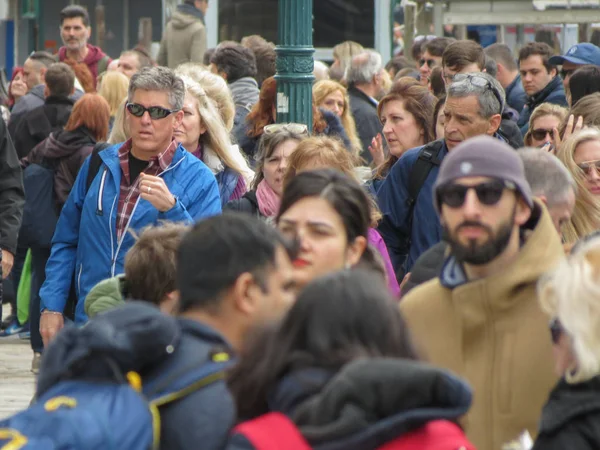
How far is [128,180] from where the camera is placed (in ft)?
22.3

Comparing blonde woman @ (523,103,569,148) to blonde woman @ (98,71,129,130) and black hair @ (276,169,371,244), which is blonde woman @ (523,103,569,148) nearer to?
blonde woman @ (98,71,129,130)

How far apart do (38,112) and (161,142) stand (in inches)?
213

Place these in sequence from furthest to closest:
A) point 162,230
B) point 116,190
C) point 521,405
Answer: point 116,190 < point 162,230 < point 521,405

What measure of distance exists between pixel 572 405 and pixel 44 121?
29.4 ft

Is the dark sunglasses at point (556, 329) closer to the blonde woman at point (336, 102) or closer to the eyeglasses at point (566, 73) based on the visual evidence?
the blonde woman at point (336, 102)

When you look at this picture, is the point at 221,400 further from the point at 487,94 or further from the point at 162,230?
the point at 487,94

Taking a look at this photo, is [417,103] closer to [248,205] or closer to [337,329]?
[248,205]

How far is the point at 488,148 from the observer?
4391 mm

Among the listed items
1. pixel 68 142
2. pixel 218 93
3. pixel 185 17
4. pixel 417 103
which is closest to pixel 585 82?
pixel 417 103

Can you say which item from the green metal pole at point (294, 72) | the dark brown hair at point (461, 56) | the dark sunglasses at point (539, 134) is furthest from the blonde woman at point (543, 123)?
the green metal pole at point (294, 72)

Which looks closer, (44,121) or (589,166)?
(589,166)

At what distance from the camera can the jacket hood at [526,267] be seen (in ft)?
14.0

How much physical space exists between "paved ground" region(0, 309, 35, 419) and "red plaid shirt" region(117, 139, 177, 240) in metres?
2.69

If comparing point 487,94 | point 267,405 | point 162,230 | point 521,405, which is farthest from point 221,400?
point 487,94
